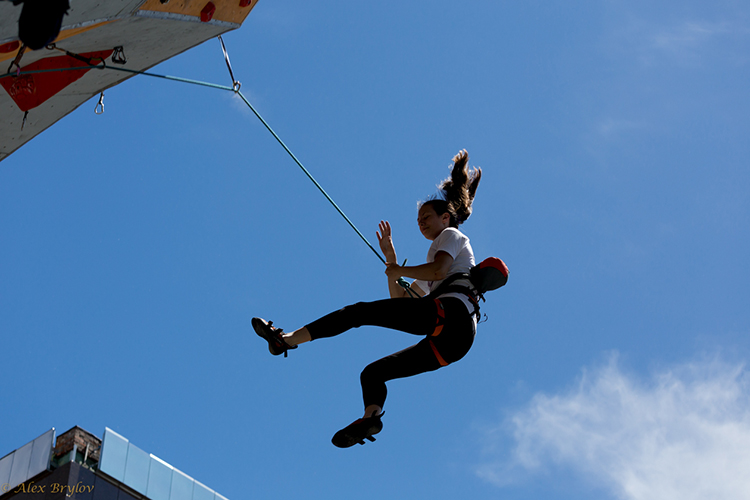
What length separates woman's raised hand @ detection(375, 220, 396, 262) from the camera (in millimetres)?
5141

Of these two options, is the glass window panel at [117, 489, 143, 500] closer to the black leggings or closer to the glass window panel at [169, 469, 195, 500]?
the glass window panel at [169, 469, 195, 500]

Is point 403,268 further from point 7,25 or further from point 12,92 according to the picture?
point 12,92

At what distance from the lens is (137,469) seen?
46.1 feet

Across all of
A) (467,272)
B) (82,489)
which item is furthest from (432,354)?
(82,489)

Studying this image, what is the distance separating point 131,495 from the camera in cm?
1378

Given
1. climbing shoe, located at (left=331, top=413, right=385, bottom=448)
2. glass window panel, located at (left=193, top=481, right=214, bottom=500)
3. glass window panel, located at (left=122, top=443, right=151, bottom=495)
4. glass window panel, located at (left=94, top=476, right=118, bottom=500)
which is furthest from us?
glass window panel, located at (left=193, top=481, right=214, bottom=500)

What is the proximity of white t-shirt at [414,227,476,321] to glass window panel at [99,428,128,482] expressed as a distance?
10.4 m

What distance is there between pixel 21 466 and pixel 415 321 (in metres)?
11.3

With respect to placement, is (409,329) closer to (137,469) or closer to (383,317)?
(383,317)
